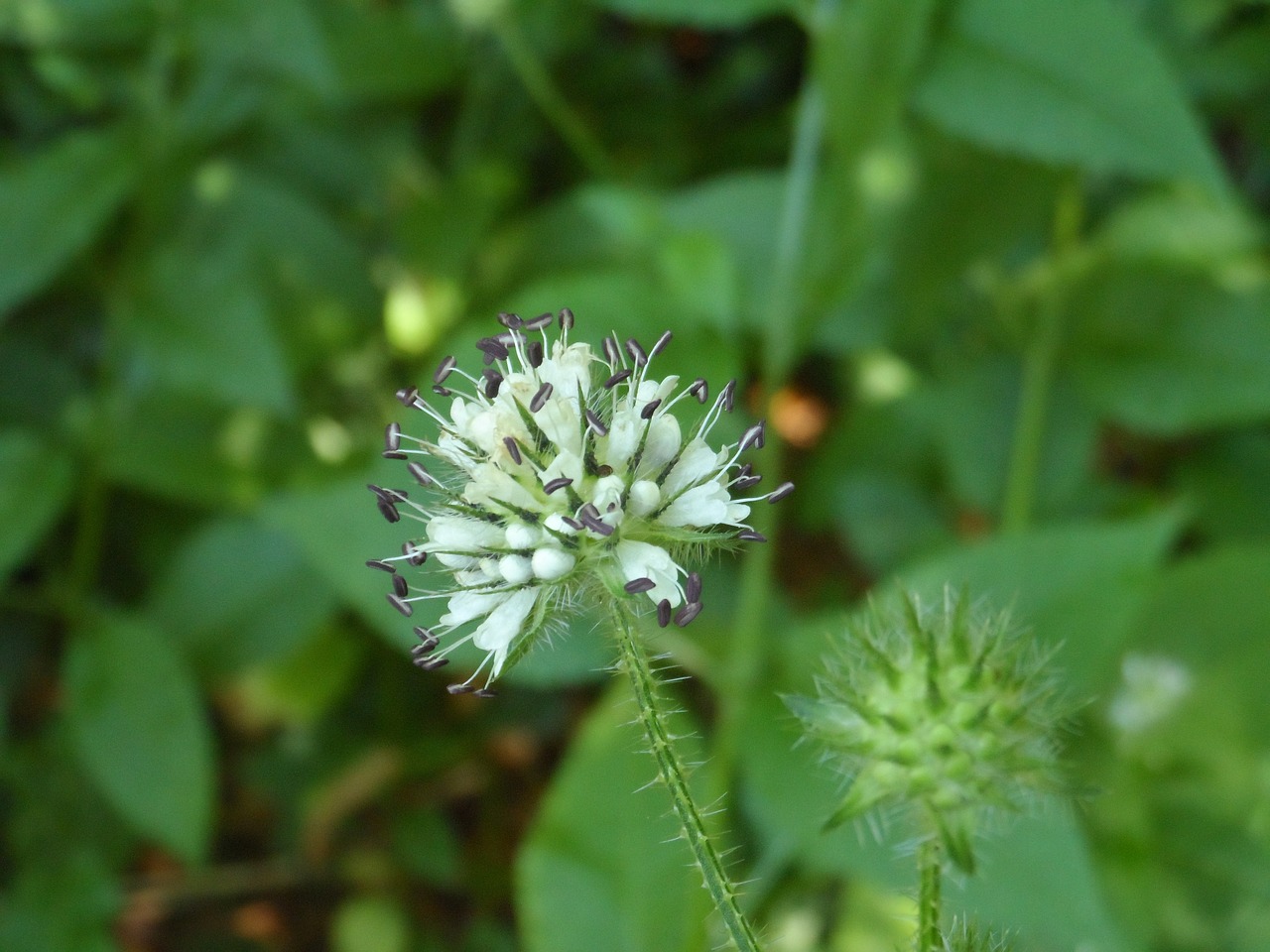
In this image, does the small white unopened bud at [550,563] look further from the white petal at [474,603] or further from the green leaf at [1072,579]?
the green leaf at [1072,579]

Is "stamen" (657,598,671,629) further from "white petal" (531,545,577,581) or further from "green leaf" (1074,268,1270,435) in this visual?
"green leaf" (1074,268,1270,435)

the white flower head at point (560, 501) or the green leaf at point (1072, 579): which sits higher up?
the green leaf at point (1072, 579)

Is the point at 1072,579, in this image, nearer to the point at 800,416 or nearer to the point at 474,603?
the point at 474,603

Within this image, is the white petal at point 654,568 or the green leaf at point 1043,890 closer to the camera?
the white petal at point 654,568

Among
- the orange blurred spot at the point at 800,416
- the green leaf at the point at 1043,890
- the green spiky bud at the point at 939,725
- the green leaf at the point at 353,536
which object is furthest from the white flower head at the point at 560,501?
the orange blurred spot at the point at 800,416

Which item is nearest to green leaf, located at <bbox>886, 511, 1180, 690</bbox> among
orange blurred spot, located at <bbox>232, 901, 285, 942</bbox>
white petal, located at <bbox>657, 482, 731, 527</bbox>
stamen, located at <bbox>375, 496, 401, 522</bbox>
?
white petal, located at <bbox>657, 482, 731, 527</bbox>

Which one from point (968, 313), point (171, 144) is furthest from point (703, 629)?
point (171, 144)

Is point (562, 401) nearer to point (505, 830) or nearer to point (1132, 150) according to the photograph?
point (1132, 150)
